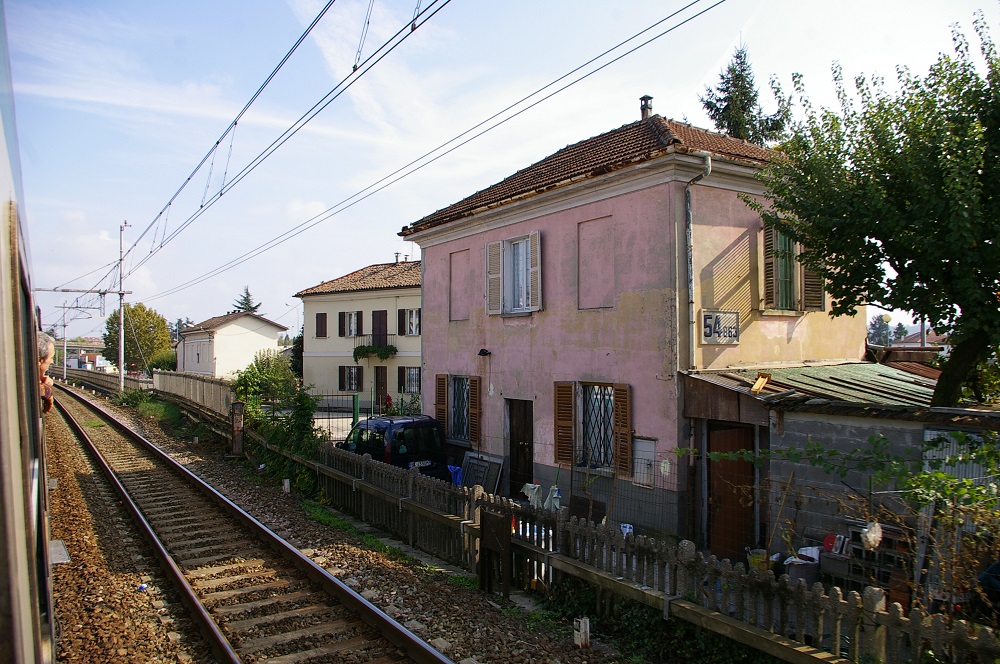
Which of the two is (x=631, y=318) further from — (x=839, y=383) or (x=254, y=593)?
(x=254, y=593)

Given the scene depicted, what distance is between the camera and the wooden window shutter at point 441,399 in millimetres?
15945

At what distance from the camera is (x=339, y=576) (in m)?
8.09

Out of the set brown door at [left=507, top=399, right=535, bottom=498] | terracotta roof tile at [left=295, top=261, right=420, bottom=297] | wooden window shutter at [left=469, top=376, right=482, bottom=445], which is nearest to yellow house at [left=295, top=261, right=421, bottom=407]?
terracotta roof tile at [left=295, top=261, right=420, bottom=297]

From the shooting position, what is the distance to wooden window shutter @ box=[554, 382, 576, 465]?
40.3 ft

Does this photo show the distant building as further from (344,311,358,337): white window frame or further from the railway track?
the railway track

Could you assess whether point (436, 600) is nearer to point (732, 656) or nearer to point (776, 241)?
point (732, 656)

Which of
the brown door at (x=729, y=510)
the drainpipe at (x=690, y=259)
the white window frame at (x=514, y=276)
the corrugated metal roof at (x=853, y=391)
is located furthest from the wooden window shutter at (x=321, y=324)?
the brown door at (x=729, y=510)

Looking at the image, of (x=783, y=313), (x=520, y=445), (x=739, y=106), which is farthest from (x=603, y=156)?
(x=739, y=106)

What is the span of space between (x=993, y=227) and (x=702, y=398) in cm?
422

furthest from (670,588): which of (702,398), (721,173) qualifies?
(721,173)

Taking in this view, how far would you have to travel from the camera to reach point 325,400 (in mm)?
38250

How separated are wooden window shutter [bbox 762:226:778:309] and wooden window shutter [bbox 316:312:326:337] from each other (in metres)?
32.4

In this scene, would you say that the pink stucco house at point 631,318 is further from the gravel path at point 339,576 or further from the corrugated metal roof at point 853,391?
the gravel path at point 339,576

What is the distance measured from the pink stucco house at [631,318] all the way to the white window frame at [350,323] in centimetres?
2452
